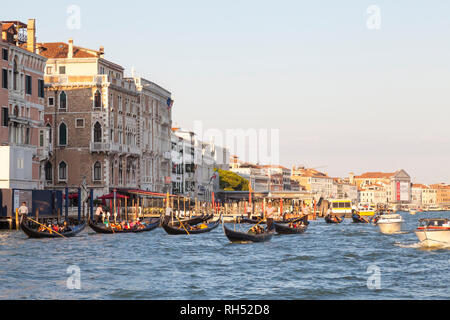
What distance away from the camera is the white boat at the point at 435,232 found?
86.0 feet

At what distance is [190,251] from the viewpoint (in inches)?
1082

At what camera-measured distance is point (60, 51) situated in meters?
56.5

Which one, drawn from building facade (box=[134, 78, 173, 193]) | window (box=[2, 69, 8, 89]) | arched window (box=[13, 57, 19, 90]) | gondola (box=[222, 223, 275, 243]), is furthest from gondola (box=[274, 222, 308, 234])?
building facade (box=[134, 78, 173, 193])

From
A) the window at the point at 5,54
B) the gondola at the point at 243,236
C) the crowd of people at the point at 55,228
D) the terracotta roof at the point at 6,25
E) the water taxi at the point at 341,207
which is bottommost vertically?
the water taxi at the point at 341,207

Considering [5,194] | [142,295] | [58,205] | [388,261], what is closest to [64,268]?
[142,295]

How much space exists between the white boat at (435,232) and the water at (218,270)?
34 cm

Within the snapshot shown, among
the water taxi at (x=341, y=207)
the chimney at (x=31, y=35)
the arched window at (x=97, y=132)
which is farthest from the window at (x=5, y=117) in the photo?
the water taxi at (x=341, y=207)

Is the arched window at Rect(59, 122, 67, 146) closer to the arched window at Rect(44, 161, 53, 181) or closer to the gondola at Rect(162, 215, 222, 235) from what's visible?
the arched window at Rect(44, 161, 53, 181)

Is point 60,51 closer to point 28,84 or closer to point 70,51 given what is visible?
point 70,51

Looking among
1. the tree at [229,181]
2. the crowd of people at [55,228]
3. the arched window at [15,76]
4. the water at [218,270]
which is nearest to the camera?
the water at [218,270]

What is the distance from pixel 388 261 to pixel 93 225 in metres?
17.4

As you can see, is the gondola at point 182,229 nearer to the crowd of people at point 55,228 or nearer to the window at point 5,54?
the crowd of people at point 55,228

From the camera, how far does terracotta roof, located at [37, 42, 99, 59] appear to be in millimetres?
55656
